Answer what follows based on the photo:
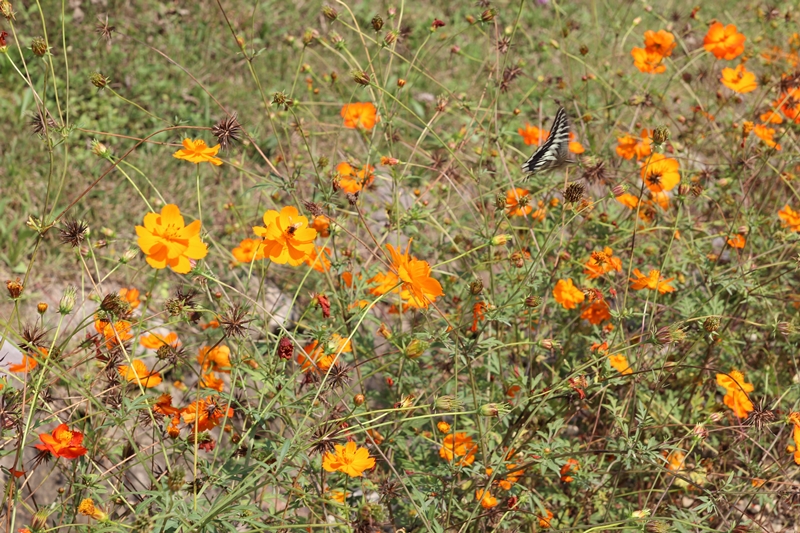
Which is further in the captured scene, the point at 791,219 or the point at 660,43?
the point at 660,43

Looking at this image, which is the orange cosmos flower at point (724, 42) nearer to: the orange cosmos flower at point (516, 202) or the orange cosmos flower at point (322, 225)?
the orange cosmos flower at point (516, 202)

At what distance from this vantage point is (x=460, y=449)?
218 cm

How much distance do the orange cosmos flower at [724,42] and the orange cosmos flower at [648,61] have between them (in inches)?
7.0

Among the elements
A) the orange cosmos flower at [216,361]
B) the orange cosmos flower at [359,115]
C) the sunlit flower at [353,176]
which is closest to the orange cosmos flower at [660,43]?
the orange cosmos flower at [359,115]

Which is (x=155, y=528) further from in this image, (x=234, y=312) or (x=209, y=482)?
(x=234, y=312)

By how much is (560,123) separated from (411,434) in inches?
38.0

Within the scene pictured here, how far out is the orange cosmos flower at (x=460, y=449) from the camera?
79.4 inches

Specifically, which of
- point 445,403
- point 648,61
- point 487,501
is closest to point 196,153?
point 445,403

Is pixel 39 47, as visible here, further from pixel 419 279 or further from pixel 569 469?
pixel 569 469

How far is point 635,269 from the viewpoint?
2.48 metres

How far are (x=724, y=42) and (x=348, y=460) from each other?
86.4 inches

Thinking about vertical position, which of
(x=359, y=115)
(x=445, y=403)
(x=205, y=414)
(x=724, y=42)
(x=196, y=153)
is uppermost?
(x=724, y=42)

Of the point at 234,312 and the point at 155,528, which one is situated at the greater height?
the point at 234,312

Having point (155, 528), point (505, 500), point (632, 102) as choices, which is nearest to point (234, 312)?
point (155, 528)
